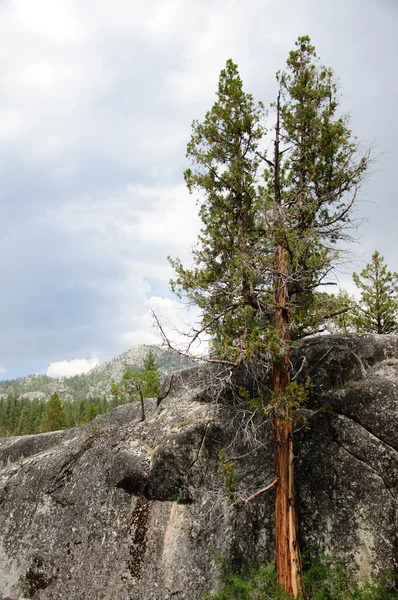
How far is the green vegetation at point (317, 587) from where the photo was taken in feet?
29.8

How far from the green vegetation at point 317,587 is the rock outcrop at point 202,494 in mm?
361

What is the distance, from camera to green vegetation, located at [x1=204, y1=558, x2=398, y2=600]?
9.09 m

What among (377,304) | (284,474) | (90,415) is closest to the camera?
(284,474)

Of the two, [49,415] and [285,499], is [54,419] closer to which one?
[49,415]

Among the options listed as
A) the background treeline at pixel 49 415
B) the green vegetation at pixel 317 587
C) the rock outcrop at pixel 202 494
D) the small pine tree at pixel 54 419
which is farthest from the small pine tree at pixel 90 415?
the green vegetation at pixel 317 587

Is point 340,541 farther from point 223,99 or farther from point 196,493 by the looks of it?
point 223,99

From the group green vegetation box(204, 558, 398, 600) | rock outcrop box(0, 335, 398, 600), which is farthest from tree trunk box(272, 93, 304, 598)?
rock outcrop box(0, 335, 398, 600)

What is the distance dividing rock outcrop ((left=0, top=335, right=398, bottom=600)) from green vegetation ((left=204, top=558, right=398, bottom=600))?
1.18 feet

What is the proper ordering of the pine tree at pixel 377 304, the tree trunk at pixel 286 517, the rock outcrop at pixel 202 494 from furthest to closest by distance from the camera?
1. the pine tree at pixel 377 304
2. the rock outcrop at pixel 202 494
3. the tree trunk at pixel 286 517

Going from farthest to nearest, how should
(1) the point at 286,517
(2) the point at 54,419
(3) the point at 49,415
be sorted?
(3) the point at 49,415 → (2) the point at 54,419 → (1) the point at 286,517

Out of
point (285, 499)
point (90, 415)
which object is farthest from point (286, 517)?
point (90, 415)

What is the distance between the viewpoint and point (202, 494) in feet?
40.0

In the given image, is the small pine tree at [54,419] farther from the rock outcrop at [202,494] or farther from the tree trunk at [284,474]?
the tree trunk at [284,474]

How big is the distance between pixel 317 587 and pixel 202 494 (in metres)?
3.99
